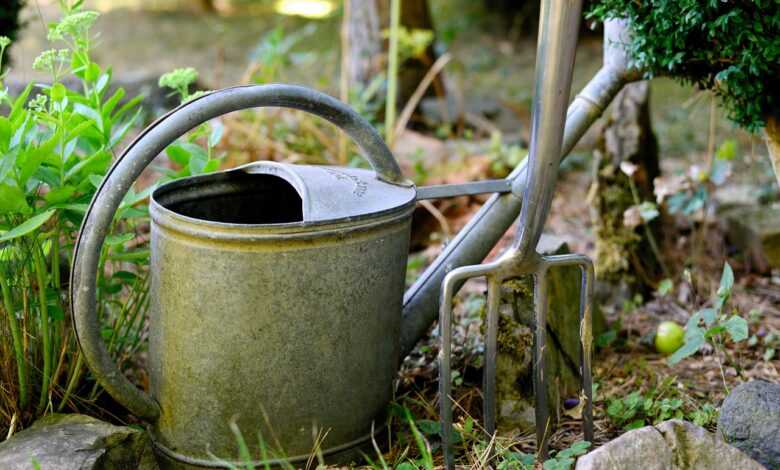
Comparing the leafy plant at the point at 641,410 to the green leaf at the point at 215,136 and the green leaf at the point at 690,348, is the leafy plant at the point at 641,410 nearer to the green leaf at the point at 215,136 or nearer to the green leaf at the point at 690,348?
the green leaf at the point at 690,348

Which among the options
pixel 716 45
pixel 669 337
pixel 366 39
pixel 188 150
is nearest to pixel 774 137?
pixel 716 45

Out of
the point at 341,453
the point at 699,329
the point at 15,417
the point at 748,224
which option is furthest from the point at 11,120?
the point at 748,224

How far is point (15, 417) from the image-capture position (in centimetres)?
171

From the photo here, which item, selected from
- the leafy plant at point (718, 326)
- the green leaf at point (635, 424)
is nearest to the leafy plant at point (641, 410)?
the green leaf at point (635, 424)

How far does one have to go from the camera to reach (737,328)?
6.16 ft

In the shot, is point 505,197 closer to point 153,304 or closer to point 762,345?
point 153,304

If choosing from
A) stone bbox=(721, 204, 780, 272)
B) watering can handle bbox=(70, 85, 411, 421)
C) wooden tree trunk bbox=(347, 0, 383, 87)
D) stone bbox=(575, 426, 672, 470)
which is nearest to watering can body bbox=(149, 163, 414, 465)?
watering can handle bbox=(70, 85, 411, 421)

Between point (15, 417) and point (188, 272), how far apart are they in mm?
512

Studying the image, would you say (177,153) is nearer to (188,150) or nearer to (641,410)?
(188,150)

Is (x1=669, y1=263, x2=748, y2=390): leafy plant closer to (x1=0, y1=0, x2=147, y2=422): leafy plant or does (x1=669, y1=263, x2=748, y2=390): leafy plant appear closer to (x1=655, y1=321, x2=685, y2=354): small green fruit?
(x1=655, y1=321, x2=685, y2=354): small green fruit

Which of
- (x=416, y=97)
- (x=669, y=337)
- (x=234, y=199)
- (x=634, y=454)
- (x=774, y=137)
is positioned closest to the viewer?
(x=634, y=454)

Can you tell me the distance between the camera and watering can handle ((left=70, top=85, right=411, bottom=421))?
1456 mm

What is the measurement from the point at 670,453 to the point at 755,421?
0.82ft

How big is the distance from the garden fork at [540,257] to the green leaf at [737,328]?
376 mm
